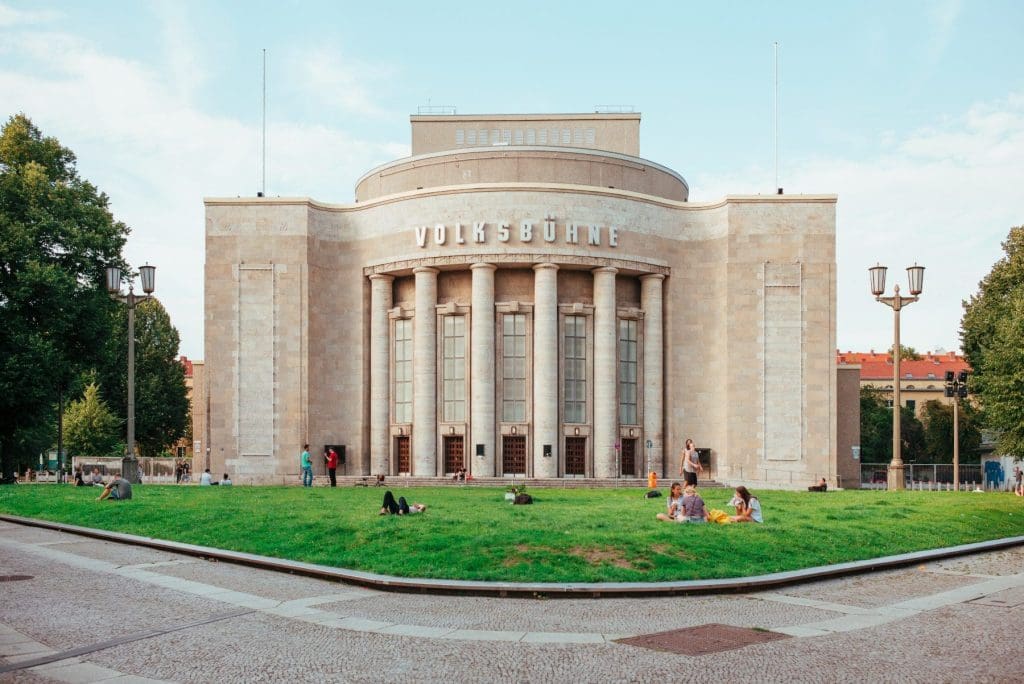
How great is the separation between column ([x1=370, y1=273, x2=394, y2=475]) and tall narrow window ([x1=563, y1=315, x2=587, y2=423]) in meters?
10.8

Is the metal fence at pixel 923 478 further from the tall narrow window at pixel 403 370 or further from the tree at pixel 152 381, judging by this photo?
the tree at pixel 152 381

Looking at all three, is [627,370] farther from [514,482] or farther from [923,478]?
[923,478]

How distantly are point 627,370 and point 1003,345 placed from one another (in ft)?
65.8

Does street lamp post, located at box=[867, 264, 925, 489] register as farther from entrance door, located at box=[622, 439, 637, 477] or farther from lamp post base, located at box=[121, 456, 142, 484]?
lamp post base, located at box=[121, 456, 142, 484]

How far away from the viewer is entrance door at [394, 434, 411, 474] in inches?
2234

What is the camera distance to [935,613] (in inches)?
603

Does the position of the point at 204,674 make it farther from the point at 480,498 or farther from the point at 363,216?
the point at 363,216

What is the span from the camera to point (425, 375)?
55250 mm

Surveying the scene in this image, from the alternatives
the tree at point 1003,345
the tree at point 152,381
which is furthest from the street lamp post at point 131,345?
the tree at point 152,381

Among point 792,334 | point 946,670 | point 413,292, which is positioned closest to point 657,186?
point 792,334

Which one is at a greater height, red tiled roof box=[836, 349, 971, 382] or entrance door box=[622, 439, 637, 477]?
red tiled roof box=[836, 349, 971, 382]

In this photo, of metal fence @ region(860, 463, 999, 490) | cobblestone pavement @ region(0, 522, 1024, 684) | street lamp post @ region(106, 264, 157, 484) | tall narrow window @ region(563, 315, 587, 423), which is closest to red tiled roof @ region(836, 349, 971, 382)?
metal fence @ region(860, 463, 999, 490)

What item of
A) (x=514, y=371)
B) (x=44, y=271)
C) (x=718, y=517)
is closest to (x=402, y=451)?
(x=514, y=371)

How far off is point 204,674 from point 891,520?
66.3ft
